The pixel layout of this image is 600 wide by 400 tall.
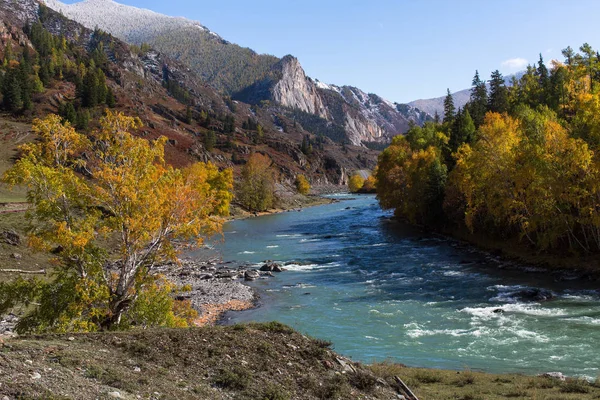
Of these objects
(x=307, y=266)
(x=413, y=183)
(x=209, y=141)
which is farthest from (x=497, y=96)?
(x=209, y=141)

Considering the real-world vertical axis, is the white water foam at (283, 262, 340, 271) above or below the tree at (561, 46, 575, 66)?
below

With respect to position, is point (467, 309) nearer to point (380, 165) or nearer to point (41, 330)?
point (41, 330)

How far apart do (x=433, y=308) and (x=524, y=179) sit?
2004cm

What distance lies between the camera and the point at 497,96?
10544cm

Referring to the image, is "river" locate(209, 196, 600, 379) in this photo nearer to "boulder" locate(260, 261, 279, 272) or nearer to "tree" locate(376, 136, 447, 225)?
"boulder" locate(260, 261, 279, 272)

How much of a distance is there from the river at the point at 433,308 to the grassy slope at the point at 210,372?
5488 mm

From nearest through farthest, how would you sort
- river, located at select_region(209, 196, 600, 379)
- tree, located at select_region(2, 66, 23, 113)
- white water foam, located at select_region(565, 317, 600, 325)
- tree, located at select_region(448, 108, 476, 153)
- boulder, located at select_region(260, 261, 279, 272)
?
river, located at select_region(209, 196, 600, 379), white water foam, located at select_region(565, 317, 600, 325), boulder, located at select_region(260, 261, 279, 272), tree, located at select_region(448, 108, 476, 153), tree, located at select_region(2, 66, 23, 113)

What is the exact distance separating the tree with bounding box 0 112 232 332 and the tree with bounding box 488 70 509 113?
96068 millimetres

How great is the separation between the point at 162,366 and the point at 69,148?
11.5 metres

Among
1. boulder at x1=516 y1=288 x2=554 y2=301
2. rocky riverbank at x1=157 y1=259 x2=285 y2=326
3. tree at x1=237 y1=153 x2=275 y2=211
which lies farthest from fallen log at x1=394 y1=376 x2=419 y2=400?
tree at x1=237 y1=153 x2=275 y2=211

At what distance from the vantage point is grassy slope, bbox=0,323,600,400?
977 centimetres

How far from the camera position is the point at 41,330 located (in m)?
16.7

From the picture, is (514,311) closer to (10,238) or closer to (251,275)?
(251,275)

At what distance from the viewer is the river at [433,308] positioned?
2252cm
